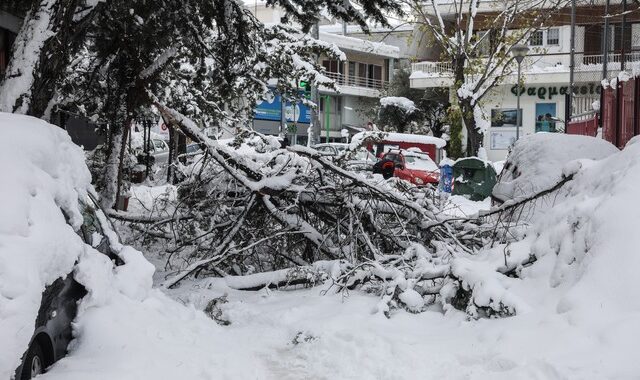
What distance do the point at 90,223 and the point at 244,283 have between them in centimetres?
344

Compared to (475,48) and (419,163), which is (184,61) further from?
(475,48)

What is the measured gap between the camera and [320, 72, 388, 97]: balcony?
58.4 metres

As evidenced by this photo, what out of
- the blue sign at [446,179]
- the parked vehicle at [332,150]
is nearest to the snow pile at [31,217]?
the parked vehicle at [332,150]

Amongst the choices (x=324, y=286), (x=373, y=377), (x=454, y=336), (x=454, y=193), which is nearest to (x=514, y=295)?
(x=454, y=336)

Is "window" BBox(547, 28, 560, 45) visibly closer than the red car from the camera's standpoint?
No

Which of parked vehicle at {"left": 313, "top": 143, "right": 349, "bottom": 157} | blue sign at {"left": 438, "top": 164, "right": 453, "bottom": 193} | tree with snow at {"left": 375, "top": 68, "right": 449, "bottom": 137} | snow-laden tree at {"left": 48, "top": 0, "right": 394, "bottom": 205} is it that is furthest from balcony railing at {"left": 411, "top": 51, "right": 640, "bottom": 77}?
snow-laden tree at {"left": 48, "top": 0, "right": 394, "bottom": 205}

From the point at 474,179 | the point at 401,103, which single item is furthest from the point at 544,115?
the point at 474,179

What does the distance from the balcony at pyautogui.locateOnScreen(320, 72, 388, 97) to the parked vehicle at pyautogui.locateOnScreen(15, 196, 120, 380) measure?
53277 mm

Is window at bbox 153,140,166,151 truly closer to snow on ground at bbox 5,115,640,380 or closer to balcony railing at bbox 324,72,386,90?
snow on ground at bbox 5,115,640,380

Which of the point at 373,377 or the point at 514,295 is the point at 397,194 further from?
the point at 373,377

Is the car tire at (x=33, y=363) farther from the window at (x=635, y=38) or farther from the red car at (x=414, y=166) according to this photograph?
the red car at (x=414, y=166)

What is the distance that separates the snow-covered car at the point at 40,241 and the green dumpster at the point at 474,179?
18.6 metres

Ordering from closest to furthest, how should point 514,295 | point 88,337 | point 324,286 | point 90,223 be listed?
point 88,337, point 90,223, point 514,295, point 324,286

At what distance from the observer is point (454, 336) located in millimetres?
6254
